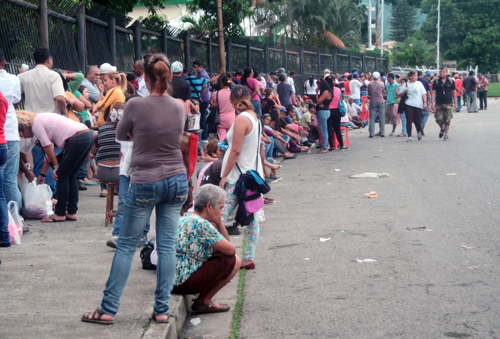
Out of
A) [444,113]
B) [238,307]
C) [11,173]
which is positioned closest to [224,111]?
[11,173]

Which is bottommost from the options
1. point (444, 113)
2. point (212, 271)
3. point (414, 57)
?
point (212, 271)

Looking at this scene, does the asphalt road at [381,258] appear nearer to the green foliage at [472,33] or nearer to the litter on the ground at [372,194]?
the litter on the ground at [372,194]

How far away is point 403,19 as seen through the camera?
359 ft

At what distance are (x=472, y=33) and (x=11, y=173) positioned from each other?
230 feet

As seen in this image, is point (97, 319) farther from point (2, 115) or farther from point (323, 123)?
point (323, 123)

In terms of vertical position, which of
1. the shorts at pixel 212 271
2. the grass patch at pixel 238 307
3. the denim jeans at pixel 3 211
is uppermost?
the denim jeans at pixel 3 211

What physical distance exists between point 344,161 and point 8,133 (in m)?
9.04

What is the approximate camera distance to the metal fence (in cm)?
962

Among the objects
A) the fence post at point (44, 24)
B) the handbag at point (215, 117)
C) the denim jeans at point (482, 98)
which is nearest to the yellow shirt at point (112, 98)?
the fence post at point (44, 24)

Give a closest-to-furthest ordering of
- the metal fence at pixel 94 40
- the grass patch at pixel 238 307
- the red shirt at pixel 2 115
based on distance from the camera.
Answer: the grass patch at pixel 238 307 → the red shirt at pixel 2 115 → the metal fence at pixel 94 40

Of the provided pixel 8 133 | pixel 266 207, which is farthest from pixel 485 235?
pixel 8 133

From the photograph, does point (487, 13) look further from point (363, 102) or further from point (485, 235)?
point (485, 235)

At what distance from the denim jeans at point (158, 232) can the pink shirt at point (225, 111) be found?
7873 mm

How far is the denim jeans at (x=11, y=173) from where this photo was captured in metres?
6.71
